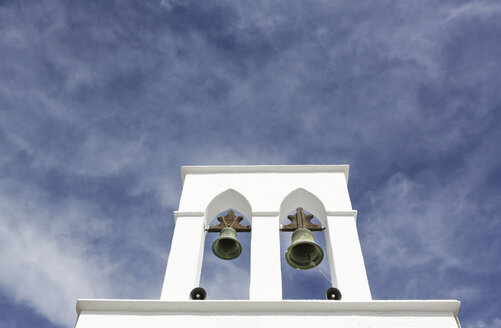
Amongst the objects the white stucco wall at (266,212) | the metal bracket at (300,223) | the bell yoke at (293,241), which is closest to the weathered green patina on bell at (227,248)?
the bell yoke at (293,241)

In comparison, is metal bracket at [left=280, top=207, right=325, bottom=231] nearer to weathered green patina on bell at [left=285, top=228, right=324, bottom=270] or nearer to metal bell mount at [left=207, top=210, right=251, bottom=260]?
weathered green patina on bell at [left=285, top=228, right=324, bottom=270]

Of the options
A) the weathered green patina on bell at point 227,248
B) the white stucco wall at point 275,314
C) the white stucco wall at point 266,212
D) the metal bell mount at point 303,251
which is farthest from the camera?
the weathered green patina on bell at point 227,248

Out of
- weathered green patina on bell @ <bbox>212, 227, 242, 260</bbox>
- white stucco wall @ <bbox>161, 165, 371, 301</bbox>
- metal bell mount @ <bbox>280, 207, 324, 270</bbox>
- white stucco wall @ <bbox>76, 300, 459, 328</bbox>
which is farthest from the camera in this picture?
weathered green patina on bell @ <bbox>212, 227, 242, 260</bbox>

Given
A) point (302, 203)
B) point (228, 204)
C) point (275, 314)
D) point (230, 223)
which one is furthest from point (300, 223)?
point (275, 314)

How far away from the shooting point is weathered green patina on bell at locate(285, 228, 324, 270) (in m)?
6.95

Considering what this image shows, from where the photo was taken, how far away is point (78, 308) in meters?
5.64

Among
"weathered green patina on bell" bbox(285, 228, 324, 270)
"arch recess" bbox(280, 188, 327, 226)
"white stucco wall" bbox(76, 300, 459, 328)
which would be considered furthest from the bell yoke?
"white stucco wall" bbox(76, 300, 459, 328)

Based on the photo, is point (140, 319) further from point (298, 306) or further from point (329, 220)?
point (329, 220)

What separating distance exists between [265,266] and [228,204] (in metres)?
1.73

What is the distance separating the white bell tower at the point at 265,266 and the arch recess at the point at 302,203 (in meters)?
0.02

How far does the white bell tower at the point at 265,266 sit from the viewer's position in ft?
17.9

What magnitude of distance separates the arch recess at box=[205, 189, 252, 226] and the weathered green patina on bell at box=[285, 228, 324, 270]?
90 centimetres

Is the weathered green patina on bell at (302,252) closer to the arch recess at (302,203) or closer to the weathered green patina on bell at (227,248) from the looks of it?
the arch recess at (302,203)

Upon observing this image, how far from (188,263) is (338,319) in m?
2.18
